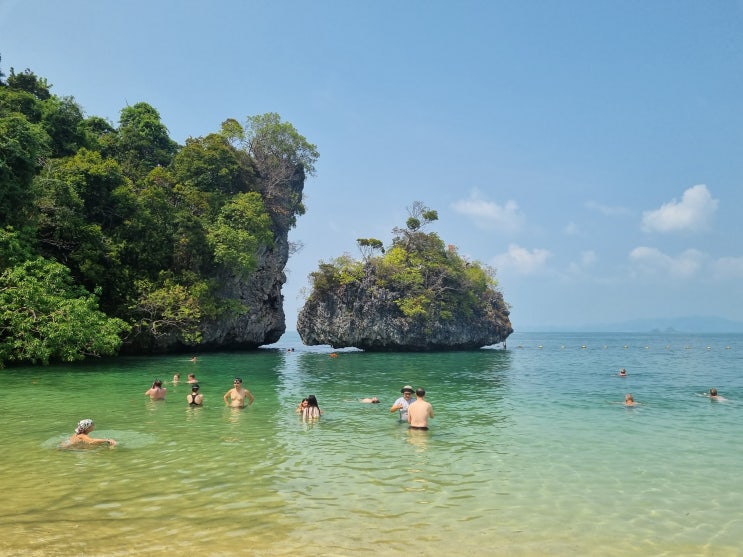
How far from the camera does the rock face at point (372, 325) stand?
53.8 meters

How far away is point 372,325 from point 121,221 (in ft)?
88.2

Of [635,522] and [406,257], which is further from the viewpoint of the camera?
[406,257]

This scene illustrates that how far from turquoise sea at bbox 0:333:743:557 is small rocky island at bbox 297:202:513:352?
35.1 metres

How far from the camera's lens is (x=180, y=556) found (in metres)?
5.63

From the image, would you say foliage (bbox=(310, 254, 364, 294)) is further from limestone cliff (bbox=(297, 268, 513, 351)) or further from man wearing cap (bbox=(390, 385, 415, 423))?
man wearing cap (bbox=(390, 385, 415, 423))

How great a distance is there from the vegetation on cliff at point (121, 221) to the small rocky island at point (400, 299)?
6983 mm

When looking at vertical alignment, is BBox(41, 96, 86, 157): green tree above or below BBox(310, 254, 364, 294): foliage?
above

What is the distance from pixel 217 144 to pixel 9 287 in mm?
24193

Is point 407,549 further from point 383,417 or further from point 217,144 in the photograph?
point 217,144

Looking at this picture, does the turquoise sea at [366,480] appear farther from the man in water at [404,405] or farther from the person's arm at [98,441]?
the man in water at [404,405]

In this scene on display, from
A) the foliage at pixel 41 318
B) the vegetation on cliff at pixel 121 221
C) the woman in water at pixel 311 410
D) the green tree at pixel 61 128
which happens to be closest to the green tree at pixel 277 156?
the vegetation on cliff at pixel 121 221

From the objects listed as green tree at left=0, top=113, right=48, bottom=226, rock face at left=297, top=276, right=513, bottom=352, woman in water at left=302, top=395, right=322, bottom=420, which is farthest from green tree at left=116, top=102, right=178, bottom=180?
woman in water at left=302, top=395, right=322, bottom=420

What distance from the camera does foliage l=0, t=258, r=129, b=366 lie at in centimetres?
2455

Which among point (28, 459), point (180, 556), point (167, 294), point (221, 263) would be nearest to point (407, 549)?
point (180, 556)
